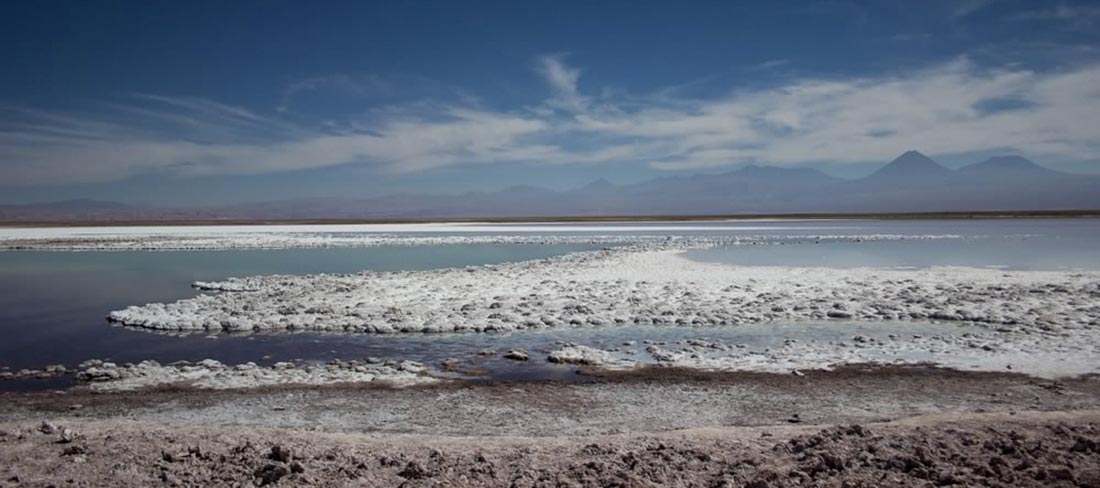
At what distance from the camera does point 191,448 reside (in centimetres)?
528

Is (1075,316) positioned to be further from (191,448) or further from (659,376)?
(191,448)

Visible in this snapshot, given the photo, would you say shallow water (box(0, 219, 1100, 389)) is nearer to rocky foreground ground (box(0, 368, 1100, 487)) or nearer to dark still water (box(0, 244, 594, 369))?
dark still water (box(0, 244, 594, 369))

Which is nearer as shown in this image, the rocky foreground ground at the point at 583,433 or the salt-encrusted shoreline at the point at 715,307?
the rocky foreground ground at the point at 583,433

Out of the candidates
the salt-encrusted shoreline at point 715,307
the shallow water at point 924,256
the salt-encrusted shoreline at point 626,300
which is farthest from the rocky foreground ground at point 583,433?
the shallow water at point 924,256

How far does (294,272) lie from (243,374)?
45.3 ft

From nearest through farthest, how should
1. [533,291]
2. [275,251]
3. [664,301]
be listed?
[664,301] → [533,291] → [275,251]

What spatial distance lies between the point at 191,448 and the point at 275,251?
96.9ft

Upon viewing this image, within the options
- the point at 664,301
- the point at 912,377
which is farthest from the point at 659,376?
the point at 664,301

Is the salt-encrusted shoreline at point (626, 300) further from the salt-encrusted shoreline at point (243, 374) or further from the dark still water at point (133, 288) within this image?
the salt-encrusted shoreline at point (243, 374)

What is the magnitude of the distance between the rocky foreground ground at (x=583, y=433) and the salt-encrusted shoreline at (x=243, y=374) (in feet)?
1.13

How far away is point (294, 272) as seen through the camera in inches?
855

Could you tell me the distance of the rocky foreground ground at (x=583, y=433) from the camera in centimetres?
482

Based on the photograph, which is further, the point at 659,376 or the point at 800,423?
the point at 659,376

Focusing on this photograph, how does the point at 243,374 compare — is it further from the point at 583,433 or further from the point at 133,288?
the point at 133,288
